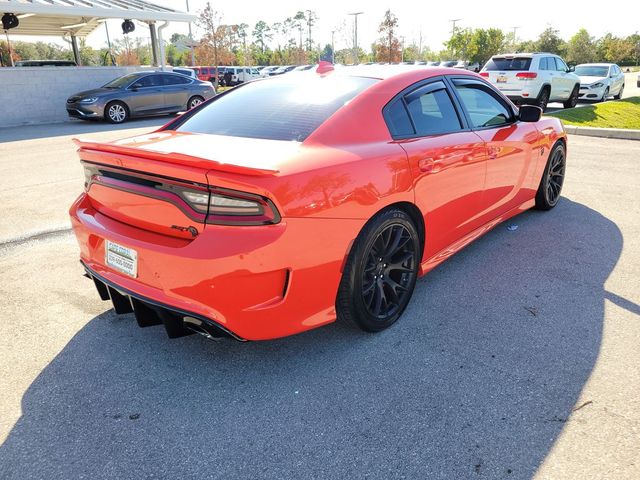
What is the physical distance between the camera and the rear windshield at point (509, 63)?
528 inches

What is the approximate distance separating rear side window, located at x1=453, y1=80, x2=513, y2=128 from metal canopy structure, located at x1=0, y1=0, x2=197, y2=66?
579 inches

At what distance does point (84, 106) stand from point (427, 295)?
13.0m

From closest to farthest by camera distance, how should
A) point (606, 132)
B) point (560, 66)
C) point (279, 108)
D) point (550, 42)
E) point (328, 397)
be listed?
point (328, 397), point (279, 108), point (606, 132), point (560, 66), point (550, 42)

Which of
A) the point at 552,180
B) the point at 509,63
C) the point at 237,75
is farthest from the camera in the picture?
the point at 237,75

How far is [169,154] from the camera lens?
88.6 inches

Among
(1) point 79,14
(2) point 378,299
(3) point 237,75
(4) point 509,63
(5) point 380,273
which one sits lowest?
(2) point 378,299

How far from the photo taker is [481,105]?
3.89 metres

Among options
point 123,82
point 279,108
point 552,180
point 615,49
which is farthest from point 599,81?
point 615,49

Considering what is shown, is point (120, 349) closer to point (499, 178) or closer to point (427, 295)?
point (427, 295)

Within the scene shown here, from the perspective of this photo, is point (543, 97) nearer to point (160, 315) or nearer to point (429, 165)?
point (429, 165)

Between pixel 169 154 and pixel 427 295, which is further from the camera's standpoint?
pixel 427 295

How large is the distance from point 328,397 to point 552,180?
Answer: 4030 millimetres

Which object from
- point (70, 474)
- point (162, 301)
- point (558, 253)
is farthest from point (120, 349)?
point (558, 253)

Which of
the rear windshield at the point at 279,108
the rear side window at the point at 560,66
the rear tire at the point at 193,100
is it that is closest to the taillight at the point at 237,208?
the rear windshield at the point at 279,108
